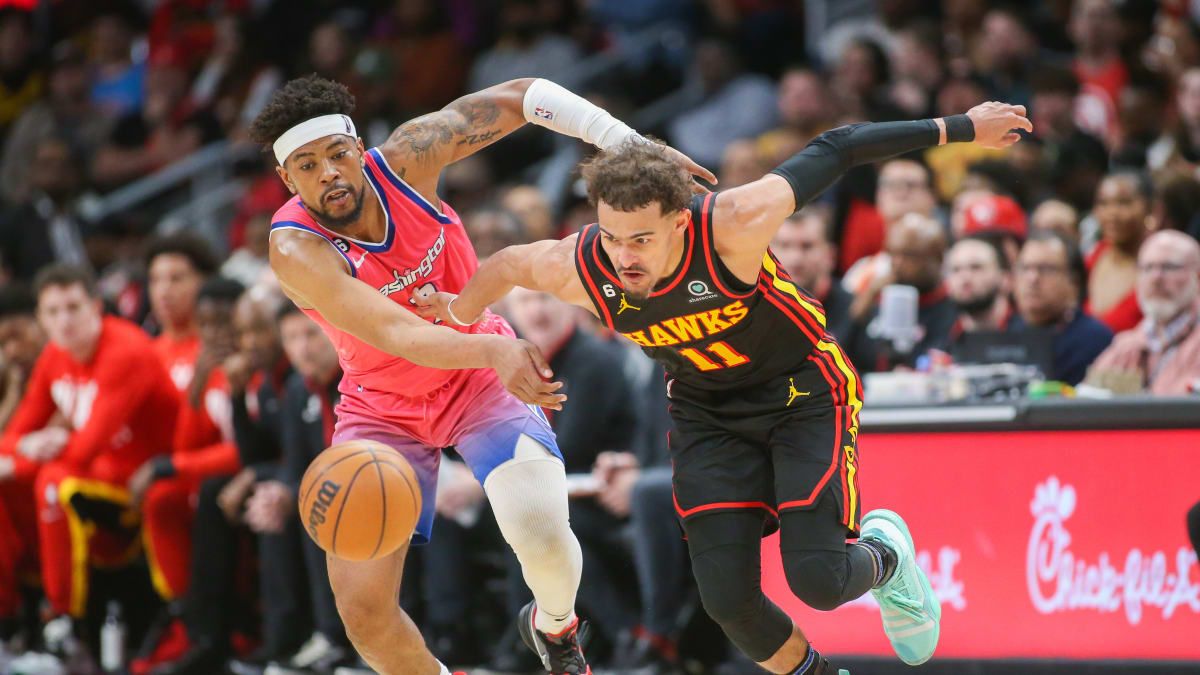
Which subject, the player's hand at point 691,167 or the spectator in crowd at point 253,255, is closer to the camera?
the player's hand at point 691,167

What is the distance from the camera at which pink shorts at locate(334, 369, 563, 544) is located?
6488mm

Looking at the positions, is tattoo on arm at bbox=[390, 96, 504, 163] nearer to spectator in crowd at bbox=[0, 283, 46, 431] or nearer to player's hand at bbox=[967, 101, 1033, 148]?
player's hand at bbox=[967, 101, 1033, 148]

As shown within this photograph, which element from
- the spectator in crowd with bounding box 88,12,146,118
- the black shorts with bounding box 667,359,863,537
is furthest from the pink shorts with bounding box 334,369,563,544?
the spectator in crowd with bounding box 88,12,146,118

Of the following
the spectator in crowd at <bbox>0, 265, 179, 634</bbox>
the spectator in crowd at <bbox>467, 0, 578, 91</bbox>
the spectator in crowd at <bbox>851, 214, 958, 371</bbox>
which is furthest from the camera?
the spectator in crowd at <bbox>467, 0, 578, 91</bbox>

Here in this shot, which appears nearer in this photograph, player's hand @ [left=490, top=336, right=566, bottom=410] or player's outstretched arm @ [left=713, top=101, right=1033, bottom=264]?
player's hand @ [left=490, top=336, right=566, bottom=410]

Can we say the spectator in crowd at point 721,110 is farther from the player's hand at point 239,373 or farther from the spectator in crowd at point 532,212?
the player's hand at point 239,373

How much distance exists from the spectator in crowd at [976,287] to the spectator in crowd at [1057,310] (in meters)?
0.24

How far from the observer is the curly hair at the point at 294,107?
6.29 metres

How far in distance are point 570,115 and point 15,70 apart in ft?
36.3

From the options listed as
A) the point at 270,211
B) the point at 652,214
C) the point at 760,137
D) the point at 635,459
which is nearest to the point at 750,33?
the point at 760,137

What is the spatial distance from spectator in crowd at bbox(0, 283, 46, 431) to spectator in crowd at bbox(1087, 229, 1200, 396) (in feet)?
23.1

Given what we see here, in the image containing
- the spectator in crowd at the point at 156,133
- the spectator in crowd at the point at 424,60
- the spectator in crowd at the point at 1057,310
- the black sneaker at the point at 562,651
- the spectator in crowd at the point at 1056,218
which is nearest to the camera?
the black sneaker at the point at 562,651

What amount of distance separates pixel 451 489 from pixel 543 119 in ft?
10.3

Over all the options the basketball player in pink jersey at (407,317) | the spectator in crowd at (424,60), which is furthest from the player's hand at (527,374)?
the spectator in crowd at (424,60)
